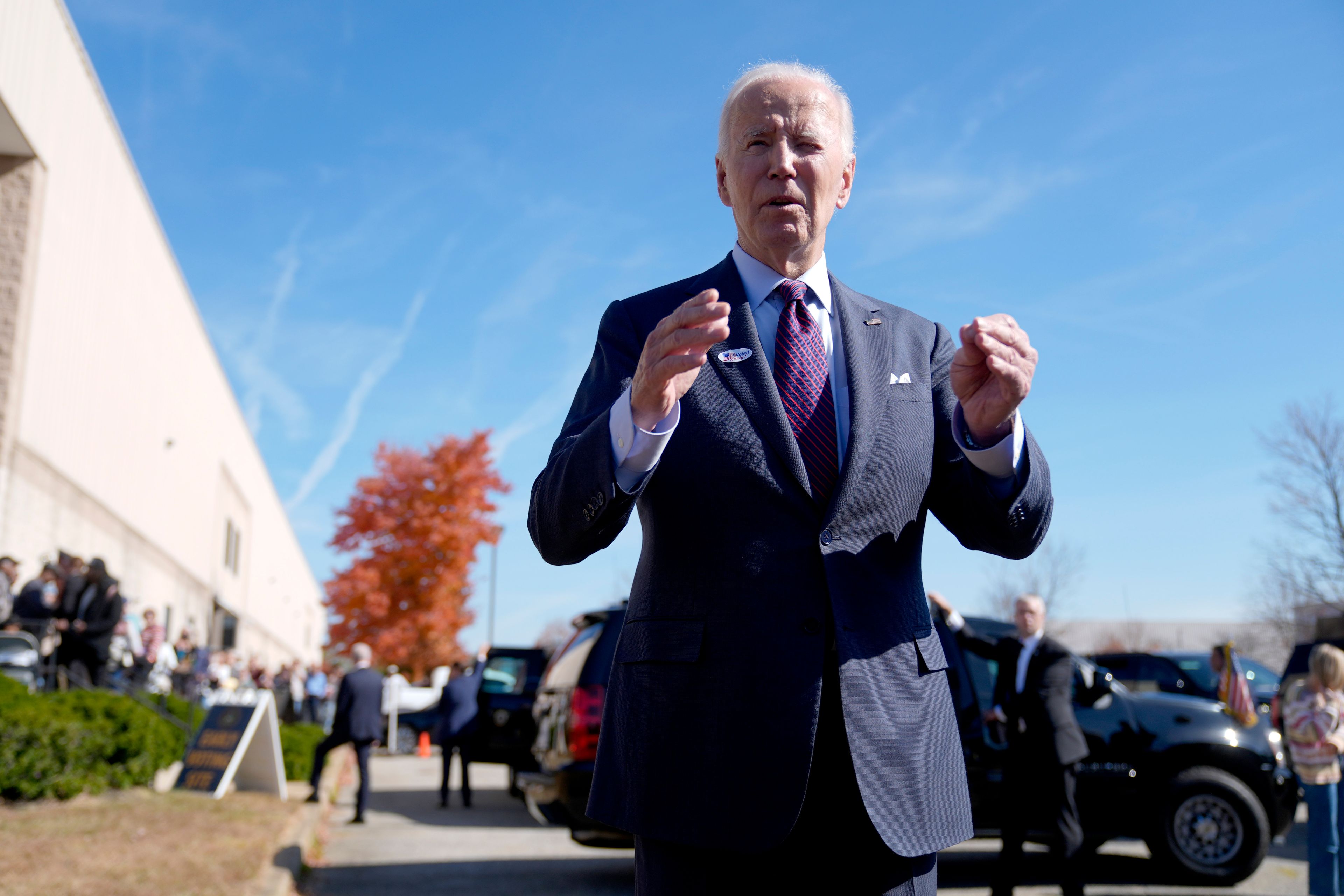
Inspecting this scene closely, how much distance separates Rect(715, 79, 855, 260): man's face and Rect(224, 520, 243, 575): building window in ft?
155

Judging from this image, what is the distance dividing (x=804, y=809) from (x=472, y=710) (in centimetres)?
1352

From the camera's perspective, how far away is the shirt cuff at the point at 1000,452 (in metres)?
1.80

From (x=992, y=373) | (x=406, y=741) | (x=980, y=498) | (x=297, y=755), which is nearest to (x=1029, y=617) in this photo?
(x=980, y=498)

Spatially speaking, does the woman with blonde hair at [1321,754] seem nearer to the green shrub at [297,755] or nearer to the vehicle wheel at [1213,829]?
the vehicle wheel at [1213,829]

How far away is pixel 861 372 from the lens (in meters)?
1.93

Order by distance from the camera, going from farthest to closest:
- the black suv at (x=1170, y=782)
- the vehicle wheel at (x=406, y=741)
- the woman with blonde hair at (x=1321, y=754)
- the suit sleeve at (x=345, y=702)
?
the vehicle wheel at (x=406, y=741), the suit sleeve at (x=345, y=702), the black suv at (x=1170, y=782), the woman with blonde hair at (x=1321, y=754)

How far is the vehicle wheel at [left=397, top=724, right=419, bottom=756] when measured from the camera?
84.1 feet

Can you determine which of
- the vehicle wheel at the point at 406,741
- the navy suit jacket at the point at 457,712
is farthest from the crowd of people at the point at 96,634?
the vehicle wheel at the point at 406,741

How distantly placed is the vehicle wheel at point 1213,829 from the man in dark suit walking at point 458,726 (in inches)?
339

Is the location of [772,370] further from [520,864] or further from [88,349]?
[88,349]

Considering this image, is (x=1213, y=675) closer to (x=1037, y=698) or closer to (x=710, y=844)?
(x=1037, y=698)

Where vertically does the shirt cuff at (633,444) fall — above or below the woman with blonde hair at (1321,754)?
above

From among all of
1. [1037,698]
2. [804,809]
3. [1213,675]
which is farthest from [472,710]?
[804,809]

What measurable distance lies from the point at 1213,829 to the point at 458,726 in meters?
9.30
